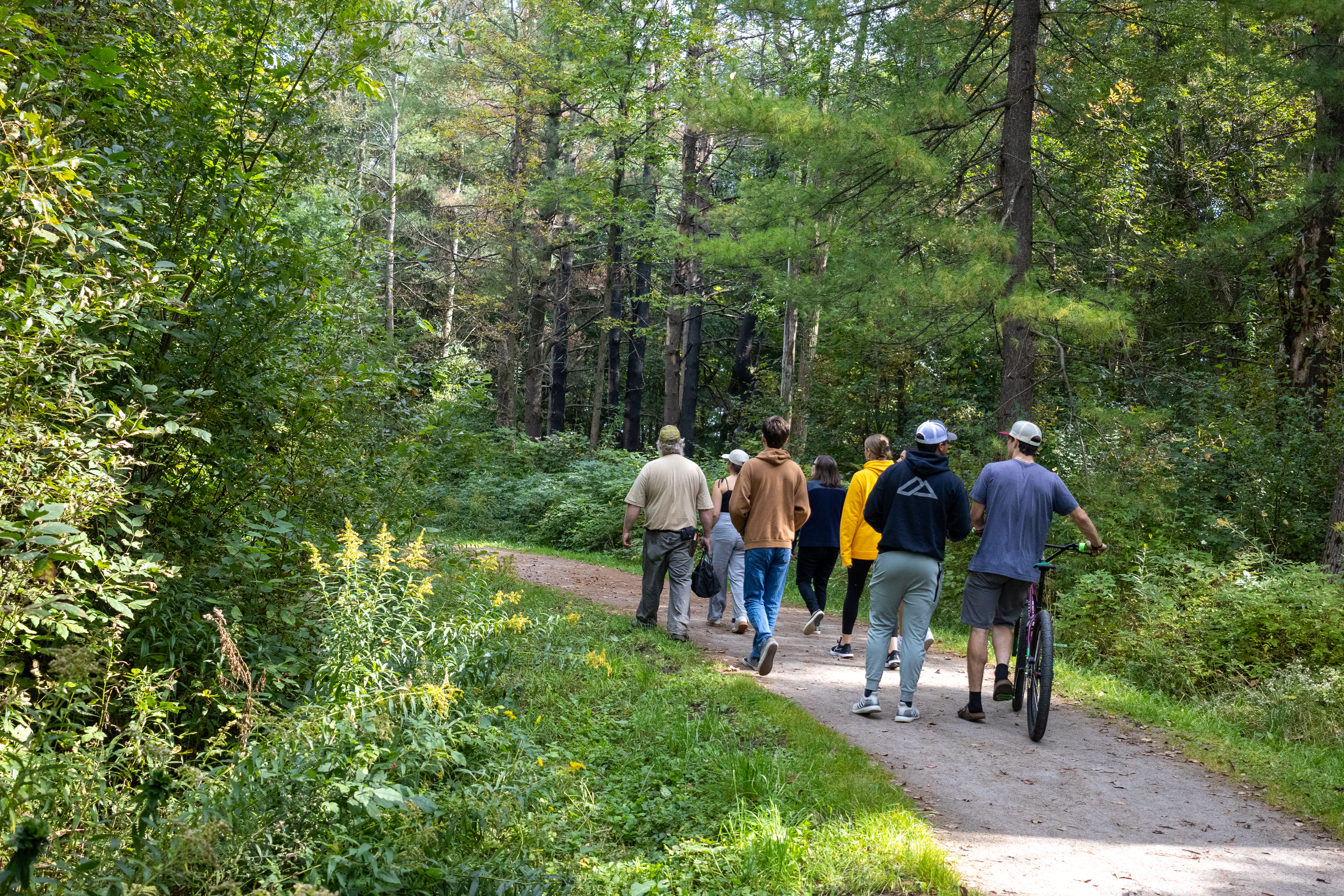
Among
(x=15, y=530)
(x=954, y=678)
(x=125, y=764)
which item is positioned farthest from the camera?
(x=954, y=678)

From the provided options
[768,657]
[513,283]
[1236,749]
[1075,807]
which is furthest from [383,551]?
[513,283]

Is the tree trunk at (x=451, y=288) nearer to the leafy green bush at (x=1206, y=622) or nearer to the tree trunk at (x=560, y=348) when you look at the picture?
the tree trunk at (x=560, y=348)

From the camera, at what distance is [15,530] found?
12.0 ft

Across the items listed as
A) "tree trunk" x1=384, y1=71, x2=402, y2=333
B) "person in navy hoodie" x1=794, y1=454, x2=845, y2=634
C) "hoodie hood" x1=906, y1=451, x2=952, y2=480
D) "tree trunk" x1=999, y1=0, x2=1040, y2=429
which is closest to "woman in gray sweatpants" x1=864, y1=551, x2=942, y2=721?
"hoodie hood" x1=906, y1=451, x2=952, y2=480

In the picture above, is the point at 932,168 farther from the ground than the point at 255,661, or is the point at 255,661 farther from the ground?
the point at 932,168

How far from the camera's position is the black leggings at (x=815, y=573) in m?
9.91

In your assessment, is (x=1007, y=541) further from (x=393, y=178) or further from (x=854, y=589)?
(x=393, y=178)

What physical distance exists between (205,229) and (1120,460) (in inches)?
382

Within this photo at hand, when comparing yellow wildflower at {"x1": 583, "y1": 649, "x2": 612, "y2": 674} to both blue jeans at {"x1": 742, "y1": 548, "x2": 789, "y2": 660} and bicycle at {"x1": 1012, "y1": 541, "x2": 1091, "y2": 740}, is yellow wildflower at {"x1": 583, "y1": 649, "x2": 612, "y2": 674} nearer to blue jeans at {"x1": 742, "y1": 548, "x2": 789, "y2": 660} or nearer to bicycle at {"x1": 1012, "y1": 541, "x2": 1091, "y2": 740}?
blue jeans at {"x1": 742, "y1": 548, "x2": 789, "y2": 660}

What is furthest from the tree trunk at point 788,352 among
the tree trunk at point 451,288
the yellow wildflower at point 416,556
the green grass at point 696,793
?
the yellow wildflower at point 416,556

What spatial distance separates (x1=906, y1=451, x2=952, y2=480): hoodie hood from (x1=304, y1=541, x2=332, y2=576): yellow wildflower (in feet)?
12.9

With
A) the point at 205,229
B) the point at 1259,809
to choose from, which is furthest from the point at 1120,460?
the point at 205,229

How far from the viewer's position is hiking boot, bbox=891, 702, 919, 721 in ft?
22.2

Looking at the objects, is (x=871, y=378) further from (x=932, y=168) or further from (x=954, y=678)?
(x=954, y=678)
